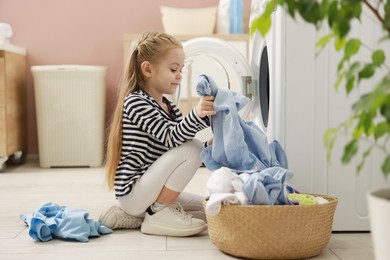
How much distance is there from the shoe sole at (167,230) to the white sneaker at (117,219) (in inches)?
2.8

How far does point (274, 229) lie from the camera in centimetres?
135

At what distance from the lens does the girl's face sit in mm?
1779

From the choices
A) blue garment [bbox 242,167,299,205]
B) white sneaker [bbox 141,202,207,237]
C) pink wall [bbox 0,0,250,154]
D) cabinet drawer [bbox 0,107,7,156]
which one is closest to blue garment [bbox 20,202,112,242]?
white sneaker [bbox 141,202,207,237]

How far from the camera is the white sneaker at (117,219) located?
1.73 m

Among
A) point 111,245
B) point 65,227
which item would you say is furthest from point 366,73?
point 65,227

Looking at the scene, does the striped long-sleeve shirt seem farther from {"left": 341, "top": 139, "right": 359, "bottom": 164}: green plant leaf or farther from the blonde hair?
{"left": 341, "top": 139, "right": 359, "bottom": 164}: green plant leaf

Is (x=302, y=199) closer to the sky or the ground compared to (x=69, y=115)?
closer to the ground

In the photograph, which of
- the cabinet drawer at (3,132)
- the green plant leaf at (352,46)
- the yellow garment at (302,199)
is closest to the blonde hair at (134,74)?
the yellow garment at (302,199)

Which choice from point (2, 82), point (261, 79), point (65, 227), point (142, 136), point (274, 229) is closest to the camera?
point (274, 229)

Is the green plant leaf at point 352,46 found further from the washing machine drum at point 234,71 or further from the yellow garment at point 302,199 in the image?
the washing machine drum at point 234,71

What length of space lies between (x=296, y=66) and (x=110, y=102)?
223 cm

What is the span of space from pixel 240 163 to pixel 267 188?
0.54ft

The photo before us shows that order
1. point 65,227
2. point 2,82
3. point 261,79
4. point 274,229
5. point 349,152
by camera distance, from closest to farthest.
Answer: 1. point 349,152
2. point 274,229
3. point 65,227
4. point 261,79
5. point 2,82

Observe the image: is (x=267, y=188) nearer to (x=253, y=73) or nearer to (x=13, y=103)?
(x=253, y=73)
